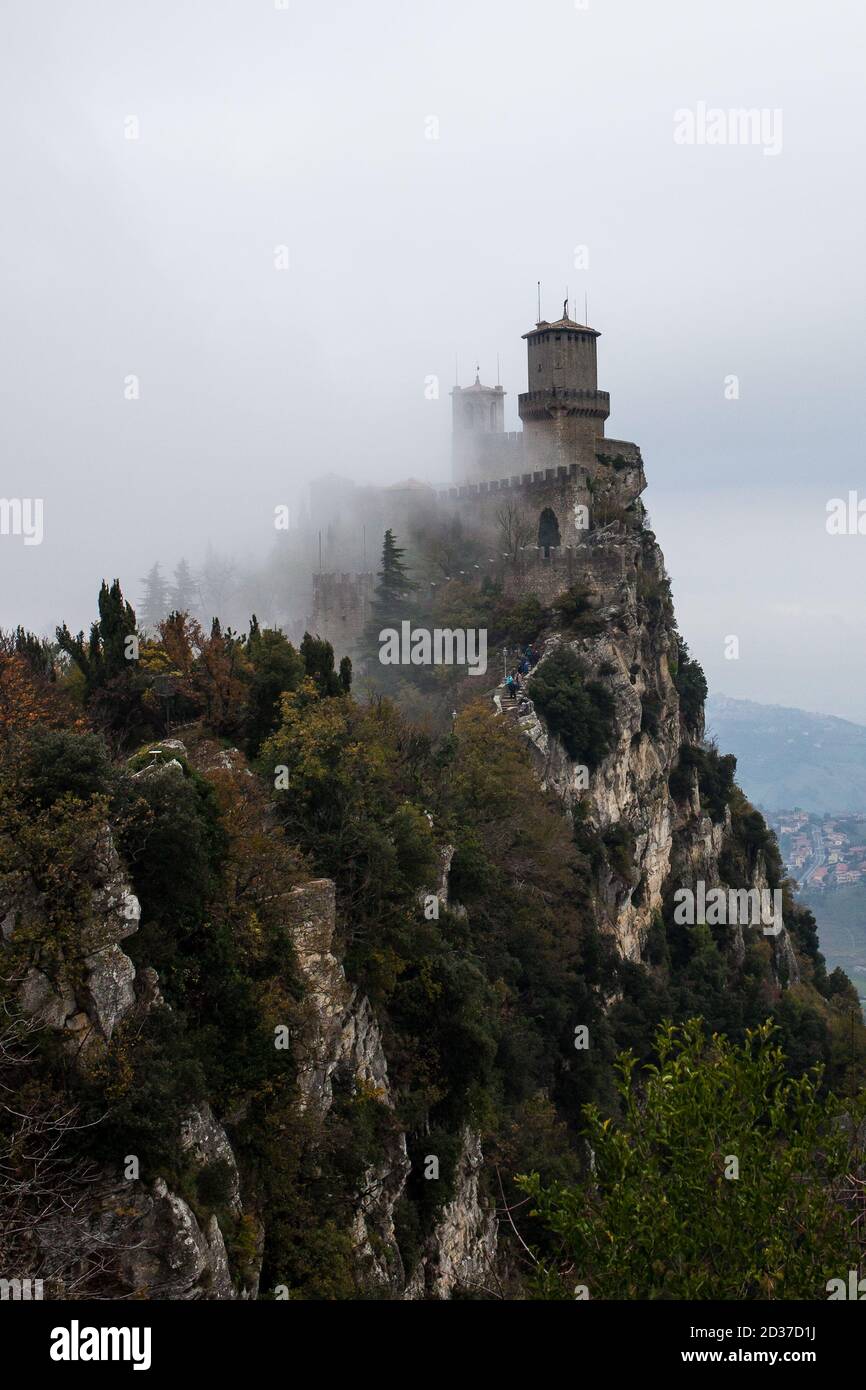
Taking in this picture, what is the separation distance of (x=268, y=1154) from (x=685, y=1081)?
22.5 ft

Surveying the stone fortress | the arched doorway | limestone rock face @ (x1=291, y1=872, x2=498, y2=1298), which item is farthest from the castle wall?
limestone rock face @ (x1=291, y1=872, x2=498, y2=1298)

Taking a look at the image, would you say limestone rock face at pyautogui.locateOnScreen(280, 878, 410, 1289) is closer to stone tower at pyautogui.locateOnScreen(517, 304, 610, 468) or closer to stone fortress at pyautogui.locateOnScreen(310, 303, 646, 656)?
stone fortress at pyautogui.locateOnScreen(310, 303, 646, 656)

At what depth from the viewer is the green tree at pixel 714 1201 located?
516 inches

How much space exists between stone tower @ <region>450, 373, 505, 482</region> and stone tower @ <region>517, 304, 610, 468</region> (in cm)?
648

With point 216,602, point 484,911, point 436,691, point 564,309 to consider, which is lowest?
point 484,911

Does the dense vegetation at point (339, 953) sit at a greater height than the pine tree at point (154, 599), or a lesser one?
lesser

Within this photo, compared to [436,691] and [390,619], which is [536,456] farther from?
[436,691]

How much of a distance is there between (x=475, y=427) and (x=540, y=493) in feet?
49.3

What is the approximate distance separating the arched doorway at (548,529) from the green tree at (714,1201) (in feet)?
157

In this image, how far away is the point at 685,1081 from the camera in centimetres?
1560

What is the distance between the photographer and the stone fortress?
2411 inches

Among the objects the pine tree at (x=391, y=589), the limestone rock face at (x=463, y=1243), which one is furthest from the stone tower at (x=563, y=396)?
the limestone rock face at (x=463, y=1243)

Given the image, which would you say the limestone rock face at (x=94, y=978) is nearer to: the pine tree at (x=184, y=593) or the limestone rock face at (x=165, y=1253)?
the limestone rock face at (x=165, y=1253)
